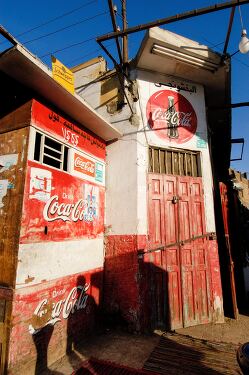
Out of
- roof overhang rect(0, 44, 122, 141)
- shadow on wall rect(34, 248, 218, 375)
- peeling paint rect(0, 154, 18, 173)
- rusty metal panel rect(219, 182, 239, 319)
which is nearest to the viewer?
roof overhang rect(0, 44, 122, 141)

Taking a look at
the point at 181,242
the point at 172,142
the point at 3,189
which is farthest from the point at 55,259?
the point at 172,142

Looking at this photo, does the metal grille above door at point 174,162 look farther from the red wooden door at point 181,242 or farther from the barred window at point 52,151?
the barred window at point 52,151

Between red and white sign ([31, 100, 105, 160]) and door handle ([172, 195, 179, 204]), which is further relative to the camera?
door handle ([172, 195, 179, 204])

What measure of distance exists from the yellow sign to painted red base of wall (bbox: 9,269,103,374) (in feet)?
14.3

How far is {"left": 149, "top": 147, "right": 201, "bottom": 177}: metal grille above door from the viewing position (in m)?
7.70

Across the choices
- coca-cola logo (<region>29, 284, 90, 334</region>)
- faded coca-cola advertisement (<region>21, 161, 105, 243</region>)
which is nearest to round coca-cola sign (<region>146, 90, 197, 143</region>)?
faded coca-cola advertisement (<region>21, 161, 105, 243</region>)

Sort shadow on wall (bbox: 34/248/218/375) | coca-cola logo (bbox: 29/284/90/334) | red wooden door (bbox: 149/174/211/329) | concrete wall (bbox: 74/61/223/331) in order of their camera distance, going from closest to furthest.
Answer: coca-cola logo (bbox: 29/284/90/334), shadow on wall (bbox: 34/248/218/375), concrete wall (bbox: 74/61/223/331), red wooden door (bbox: 149/174/211/329)

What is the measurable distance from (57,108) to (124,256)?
173 inches

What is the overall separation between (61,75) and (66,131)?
1.36 m

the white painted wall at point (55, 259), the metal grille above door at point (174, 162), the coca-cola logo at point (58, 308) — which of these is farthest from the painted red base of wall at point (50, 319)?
the metal grille above door at point (174, 162)

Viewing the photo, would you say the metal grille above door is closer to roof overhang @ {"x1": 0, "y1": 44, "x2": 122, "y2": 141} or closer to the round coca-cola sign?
the round coca-cola sign

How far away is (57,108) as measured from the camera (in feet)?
19.7

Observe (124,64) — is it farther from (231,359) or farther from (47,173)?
(231,359)

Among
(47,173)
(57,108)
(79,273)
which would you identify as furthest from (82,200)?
(57,108)
